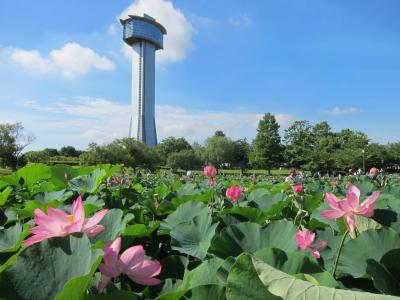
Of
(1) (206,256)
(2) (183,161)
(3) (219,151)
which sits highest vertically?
(3) (219,151)

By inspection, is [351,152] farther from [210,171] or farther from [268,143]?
[210,171]

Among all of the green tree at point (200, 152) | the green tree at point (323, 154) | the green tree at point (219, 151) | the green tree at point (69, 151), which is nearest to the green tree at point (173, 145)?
the green tree at point (200, 152)

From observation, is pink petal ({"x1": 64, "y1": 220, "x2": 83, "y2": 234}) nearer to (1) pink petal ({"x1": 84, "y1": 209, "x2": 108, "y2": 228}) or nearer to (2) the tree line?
(1) pink petal ({"x1": 84, "y1": 209, "x2": 108, "y2": 228})

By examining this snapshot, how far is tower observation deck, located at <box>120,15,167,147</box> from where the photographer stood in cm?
7075

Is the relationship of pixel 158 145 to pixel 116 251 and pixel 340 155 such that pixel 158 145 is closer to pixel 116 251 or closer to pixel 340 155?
pixel 340 155

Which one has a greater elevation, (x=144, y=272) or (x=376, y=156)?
(x=376, y=156)

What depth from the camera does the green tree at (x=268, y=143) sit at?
146 feet

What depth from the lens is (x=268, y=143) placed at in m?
44.3

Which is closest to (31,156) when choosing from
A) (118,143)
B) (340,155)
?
(118,143)

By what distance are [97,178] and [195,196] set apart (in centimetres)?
68

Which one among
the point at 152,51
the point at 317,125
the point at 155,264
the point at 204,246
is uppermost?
the point at 152,51

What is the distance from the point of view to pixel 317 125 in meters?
51.4

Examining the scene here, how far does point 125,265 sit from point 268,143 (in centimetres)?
4454

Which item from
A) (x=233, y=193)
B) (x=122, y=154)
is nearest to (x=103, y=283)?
(x=233, y=193)
